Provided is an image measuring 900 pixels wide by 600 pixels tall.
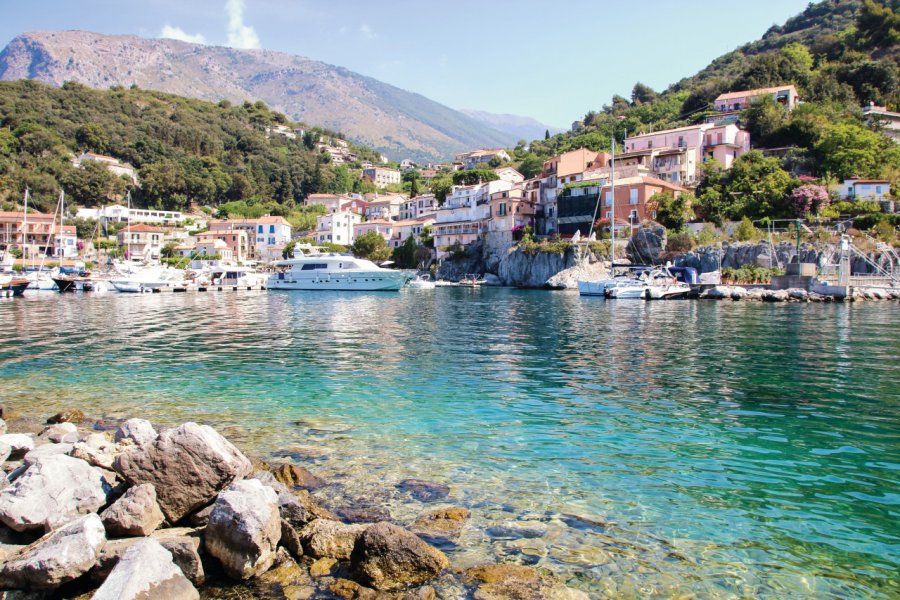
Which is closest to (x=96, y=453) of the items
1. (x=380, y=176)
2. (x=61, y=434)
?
(x=61, y=434)

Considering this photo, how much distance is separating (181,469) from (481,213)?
220 feet

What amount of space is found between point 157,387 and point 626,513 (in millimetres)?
10422

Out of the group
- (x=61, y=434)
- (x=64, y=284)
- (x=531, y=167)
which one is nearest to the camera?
(x=61, y=434)

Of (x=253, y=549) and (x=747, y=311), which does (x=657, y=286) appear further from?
(x=253, y=549)

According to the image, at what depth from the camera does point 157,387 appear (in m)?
12.2

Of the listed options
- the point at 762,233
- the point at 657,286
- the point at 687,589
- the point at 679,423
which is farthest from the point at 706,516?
the point at 762,233

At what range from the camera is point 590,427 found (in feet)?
28.7

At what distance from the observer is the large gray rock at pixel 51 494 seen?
494 centimetres

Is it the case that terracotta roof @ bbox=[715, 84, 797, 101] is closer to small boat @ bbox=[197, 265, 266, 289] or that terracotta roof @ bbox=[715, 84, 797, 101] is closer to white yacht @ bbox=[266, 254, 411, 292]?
white yacht @ bbox=[266, 254, 411, 292]

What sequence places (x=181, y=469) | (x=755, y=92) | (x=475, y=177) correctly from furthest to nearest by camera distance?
(x=475, y=177) < (x=755, y=92) < (x=181, y=469)

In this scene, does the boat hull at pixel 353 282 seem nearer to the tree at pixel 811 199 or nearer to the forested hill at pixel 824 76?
the tree at pixel 811 199

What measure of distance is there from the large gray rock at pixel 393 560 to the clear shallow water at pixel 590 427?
376mm

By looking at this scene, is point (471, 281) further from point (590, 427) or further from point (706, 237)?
point (590, 427)

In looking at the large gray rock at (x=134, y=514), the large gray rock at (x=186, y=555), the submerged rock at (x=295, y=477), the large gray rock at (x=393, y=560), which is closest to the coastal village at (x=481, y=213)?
the submerged rock at (x=295, y=477)
